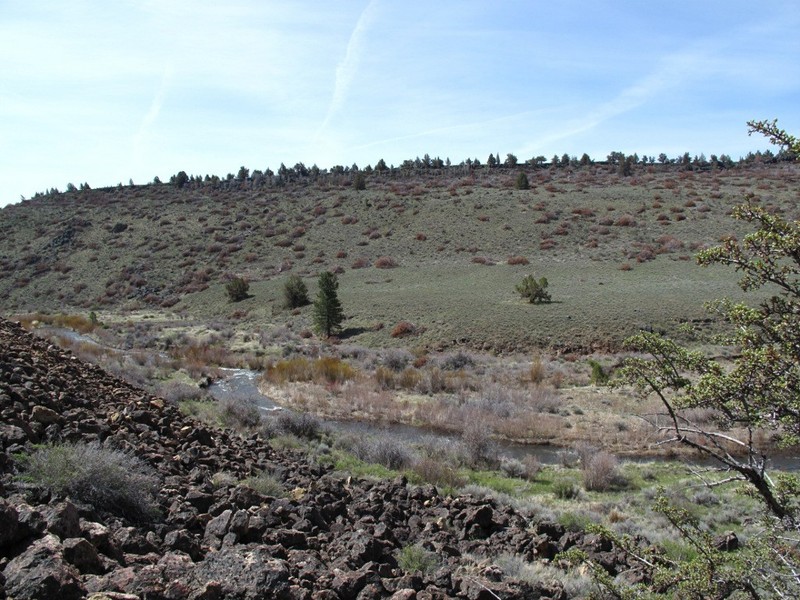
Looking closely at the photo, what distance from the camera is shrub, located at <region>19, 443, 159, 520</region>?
20.4ft

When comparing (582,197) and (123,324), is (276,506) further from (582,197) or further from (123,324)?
(582,197)

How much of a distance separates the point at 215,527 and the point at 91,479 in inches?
56.0

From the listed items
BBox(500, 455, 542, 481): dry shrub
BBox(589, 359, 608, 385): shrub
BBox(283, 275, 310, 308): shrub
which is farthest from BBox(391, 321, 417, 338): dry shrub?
BBox(500, 455, 542, 481): dry shrub

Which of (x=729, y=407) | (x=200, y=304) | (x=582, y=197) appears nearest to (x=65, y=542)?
(x=729, y=407)

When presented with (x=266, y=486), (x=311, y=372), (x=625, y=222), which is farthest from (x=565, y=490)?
(x=625, y=222)

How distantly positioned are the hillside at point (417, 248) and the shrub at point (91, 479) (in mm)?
25899

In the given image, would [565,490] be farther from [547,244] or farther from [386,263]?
[547,244]

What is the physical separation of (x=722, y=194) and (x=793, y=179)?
14.9 m

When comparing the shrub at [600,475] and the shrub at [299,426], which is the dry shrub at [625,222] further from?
the shrub at [299,426]

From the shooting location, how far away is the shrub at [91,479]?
20.4 feet

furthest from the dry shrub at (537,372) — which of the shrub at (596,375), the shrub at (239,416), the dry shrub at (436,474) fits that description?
the shrub at (239,416)

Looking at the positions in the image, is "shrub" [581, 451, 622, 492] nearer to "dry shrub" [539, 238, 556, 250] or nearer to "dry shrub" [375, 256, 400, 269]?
"dry shrub" [375, 256, 400, 269]

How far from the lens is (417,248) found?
195 feet

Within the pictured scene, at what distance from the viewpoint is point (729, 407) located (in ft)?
15.4
